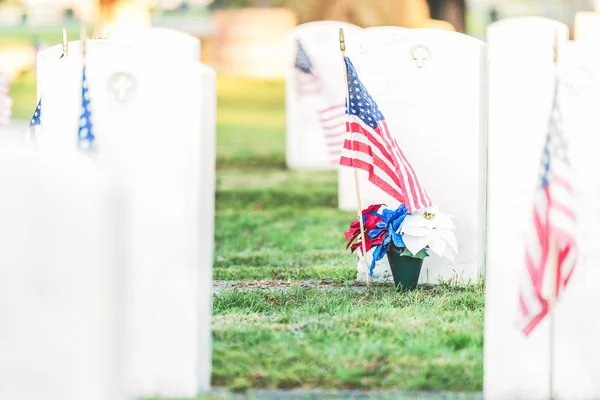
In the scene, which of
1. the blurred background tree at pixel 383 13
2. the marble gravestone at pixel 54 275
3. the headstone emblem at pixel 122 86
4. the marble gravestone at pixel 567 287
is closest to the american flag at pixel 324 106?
the blurred background tree at pixel 383 13

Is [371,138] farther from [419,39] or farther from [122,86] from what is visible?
[122,86]

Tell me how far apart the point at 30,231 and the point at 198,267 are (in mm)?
1288

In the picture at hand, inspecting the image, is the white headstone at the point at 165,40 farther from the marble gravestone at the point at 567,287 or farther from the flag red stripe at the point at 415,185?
the marble gravestone at the point at 567,287

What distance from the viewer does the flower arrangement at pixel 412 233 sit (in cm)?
671

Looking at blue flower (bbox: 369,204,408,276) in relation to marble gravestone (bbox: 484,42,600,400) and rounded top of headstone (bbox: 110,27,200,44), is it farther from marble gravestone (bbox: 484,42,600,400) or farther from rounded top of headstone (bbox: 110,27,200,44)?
marble gravestone (bbox: 484,42,600,400)

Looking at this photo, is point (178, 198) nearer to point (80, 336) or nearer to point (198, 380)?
point (198, 380)

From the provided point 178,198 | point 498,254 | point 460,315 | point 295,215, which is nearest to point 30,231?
point 178,198

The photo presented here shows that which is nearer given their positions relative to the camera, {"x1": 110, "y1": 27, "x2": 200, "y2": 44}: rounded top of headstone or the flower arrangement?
the flower arrangement

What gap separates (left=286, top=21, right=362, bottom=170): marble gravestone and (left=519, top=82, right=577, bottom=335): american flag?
6.45 metres

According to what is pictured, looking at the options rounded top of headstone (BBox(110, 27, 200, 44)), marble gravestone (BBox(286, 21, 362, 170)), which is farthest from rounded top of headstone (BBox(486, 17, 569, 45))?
marble gravestone (BBox(286, 21, 362, 170))

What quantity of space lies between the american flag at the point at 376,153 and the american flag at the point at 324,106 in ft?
13.0

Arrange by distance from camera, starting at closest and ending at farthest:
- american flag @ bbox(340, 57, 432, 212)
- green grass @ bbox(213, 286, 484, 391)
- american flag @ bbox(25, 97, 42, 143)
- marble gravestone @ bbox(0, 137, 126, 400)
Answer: marble gravestone @ bbox(0, 137, 126, 400) → green grass @ bbox(213, 286, 484, 391) → american flag @ bbox(25, 97, 42, 143) → american flag @ bbox(340, 57, 432, 212)

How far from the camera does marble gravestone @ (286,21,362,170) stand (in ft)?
41.0

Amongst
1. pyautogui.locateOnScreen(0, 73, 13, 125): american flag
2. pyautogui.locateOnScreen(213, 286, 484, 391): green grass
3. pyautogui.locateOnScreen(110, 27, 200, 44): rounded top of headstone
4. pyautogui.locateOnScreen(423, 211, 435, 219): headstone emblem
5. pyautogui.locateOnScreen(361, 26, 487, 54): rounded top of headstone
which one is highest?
pyautogui.locateOnScreen(110, 27, 200, 44): rounded top of headstone
